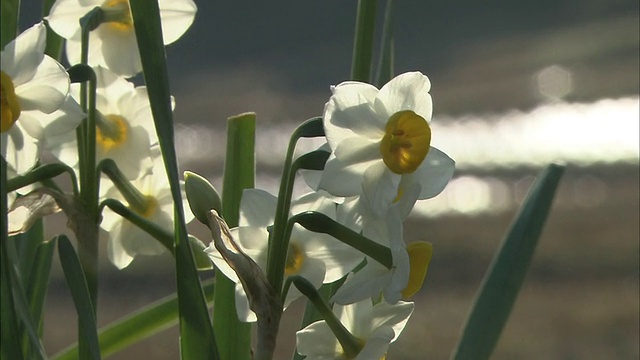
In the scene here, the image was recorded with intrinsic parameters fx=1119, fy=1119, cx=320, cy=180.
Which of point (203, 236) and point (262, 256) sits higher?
point (262, 256)

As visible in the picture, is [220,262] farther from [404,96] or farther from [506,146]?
[506,146]

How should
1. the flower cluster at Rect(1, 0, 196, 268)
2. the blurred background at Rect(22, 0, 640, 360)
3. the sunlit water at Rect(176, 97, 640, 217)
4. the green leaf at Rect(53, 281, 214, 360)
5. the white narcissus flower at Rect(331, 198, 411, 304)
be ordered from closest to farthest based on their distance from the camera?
the white narcissus flower at Rect(331, 198, 411, 304) < the flower cluster at Rect(1, 0, 196, 268) < the green leaf at Rect(53, 281, 214, 360) < the blurred background at Rect(22, 0, 640, 360) < the sunlit water at Rect(176, 97, 640, 217)

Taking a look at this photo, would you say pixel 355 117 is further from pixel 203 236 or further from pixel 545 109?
pixel 545 109

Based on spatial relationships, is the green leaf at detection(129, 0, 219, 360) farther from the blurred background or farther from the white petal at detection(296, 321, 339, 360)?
the blurred background

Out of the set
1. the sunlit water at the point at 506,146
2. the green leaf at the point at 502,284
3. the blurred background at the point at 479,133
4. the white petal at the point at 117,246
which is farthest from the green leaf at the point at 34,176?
the sunlit water at the point at 506,146

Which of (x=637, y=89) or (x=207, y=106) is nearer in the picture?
(x=637, y=89)

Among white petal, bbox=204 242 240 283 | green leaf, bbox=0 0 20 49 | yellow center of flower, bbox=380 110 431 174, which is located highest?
Result: green leaf, bbox=0 0 20 49


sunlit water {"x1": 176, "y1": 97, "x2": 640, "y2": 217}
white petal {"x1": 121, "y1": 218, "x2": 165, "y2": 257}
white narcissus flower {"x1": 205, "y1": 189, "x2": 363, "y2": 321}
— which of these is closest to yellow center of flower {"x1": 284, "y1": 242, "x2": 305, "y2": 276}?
white narcissus flower {"x1": 205, "y1": 189, "x2": 363, "y2": 321}

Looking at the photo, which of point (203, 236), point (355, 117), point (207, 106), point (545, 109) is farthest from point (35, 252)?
point (207, 106)
